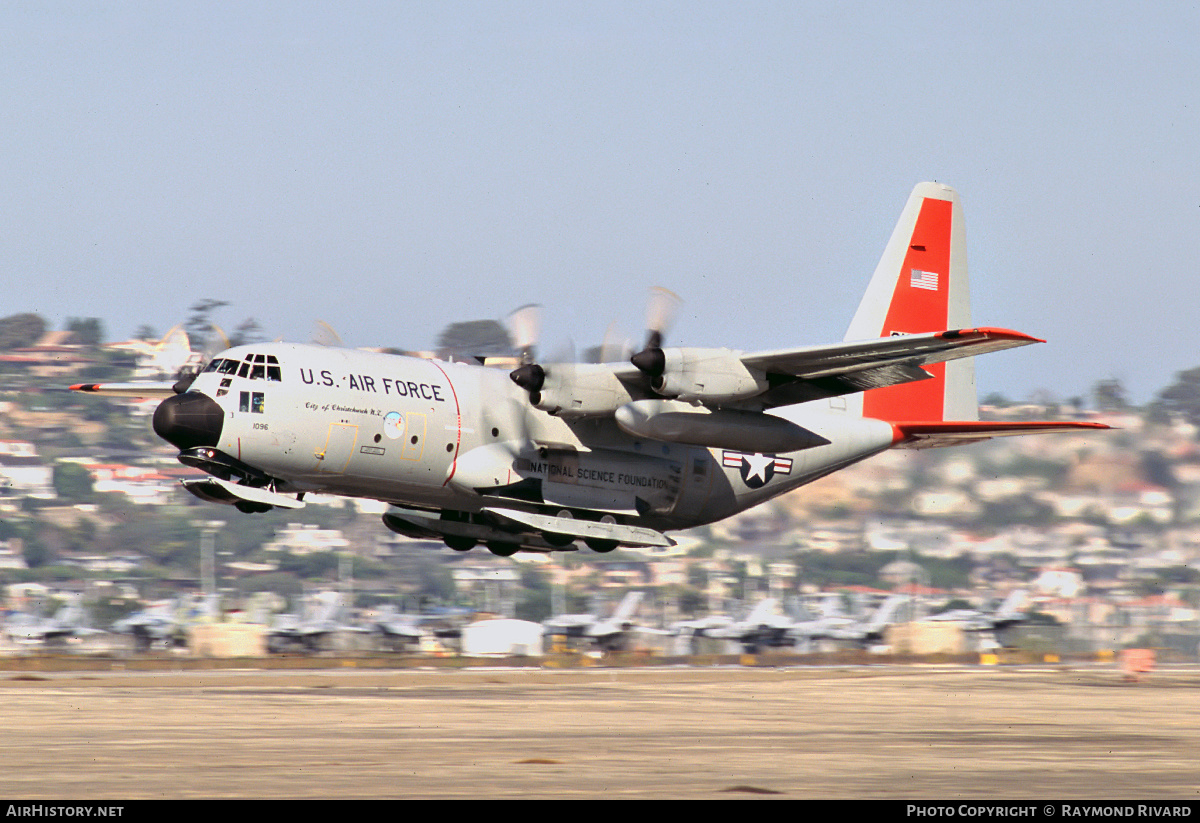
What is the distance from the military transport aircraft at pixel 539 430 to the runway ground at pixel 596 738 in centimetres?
347

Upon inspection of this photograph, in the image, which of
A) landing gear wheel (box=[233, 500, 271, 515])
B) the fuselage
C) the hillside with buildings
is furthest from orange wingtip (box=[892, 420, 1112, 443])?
landing gear wheel (box=[233, 500, 271, 515])

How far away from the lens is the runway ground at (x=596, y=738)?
46.9ft

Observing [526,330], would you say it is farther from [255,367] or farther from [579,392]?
[255,367]

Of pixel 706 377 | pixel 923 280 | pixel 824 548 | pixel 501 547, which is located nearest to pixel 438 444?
pixel 501 547

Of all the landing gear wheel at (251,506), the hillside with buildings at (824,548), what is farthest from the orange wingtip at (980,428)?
the landing gear wheel at (251,506)

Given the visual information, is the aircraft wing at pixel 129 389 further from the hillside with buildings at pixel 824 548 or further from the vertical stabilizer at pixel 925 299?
the vertical stabilizer at pixel 925 299

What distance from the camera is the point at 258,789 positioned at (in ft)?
45.0

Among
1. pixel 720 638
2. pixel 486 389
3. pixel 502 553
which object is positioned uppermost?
pixel 486 389

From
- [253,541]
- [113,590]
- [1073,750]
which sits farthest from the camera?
[253,541]

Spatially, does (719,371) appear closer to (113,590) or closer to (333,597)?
(333,597)

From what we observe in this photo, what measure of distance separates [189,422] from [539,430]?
6.25 m
